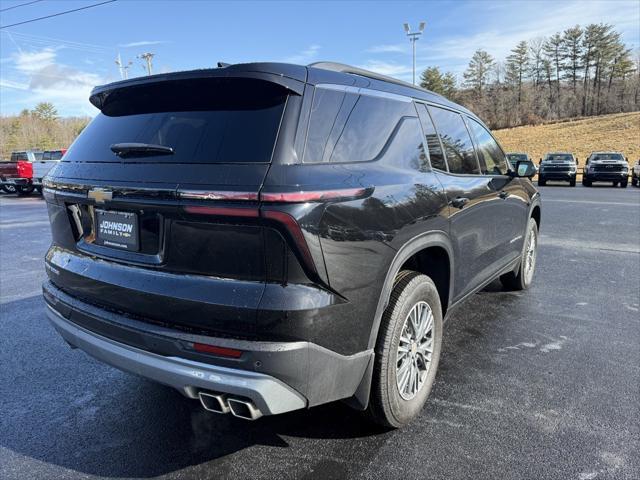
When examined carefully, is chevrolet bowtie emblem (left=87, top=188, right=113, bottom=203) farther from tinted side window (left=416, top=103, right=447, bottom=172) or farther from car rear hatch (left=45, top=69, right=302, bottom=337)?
tinted side window (left=416, top=103, right=447, bottom=172)

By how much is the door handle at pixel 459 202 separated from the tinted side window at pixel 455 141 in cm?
21

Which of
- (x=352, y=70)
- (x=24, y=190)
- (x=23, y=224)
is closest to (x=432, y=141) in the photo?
(x=352, y=70)

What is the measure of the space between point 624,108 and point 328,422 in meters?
91.0

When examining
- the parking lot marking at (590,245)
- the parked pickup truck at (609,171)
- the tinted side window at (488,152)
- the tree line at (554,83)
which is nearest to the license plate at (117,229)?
the tinted side window at (488,152)

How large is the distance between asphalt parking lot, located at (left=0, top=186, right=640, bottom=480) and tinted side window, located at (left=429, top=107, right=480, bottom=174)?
1.44 meters

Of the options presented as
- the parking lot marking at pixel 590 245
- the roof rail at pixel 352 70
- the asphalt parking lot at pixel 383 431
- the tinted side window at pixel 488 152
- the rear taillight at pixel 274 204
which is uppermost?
the roof rail at pixel 352 70

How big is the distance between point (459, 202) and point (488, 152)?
51.2 inches

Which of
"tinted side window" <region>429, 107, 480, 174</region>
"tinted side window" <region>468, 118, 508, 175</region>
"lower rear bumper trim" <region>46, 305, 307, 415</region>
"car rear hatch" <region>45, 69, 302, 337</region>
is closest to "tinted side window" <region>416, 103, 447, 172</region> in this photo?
"tinted side window" <region>429, 107, 480, 174</region>

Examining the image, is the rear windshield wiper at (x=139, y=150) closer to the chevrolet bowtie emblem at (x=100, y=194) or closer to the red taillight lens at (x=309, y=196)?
the chevrolet bowtie emblem at (x=100, y=194)

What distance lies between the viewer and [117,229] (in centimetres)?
237

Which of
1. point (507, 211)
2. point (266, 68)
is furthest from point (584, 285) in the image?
point (266, 68)

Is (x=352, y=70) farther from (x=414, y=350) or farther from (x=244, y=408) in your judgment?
(x=244, y=408)

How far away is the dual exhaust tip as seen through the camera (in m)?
2.02

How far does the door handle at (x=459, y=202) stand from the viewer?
10.3 feet
